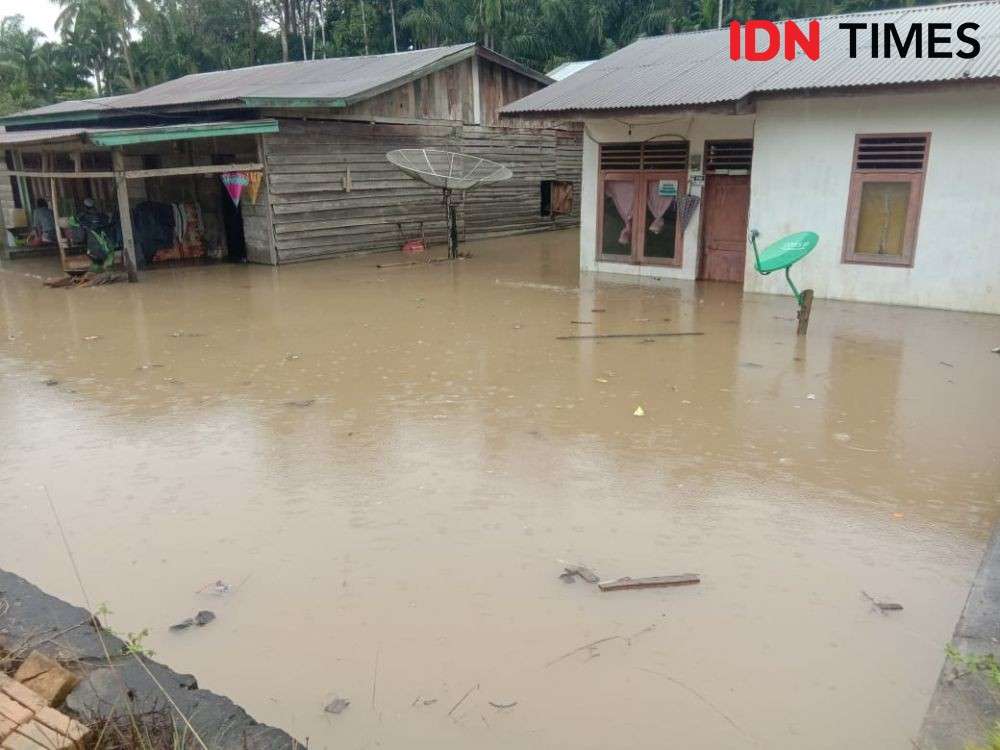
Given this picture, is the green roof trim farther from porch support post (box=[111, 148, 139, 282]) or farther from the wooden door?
the wooden door

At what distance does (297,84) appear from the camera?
1669 cm

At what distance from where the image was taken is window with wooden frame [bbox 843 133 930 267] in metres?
10.1

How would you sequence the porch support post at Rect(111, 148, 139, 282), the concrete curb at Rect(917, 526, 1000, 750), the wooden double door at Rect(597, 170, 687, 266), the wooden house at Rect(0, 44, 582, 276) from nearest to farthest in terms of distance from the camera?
the concrete curb at Rect(917, 526, 1000, 750)
the porch support post at Rect(111, 148, 139, 282)
the wooden double door at Rect(597, 170, 687, 266)
the wooden house at Rect(0, 44, 582, 276)

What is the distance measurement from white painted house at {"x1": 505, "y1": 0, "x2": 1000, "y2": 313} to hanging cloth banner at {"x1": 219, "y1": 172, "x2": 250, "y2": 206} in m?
5.32

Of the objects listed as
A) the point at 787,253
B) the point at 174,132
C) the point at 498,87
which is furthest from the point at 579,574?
the point at 498,87

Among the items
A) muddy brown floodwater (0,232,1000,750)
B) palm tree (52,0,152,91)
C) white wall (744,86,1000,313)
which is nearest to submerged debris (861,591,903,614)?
muddy brown floodwater (0,232,1000,750)

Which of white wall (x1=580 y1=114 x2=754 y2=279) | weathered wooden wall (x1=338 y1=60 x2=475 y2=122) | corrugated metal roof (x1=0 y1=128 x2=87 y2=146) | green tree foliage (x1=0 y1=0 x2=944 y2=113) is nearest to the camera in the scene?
corrugated metal roof (x1=0 y1=128 x2=87 y2=146)

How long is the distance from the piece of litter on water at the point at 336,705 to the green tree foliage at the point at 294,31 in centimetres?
3425

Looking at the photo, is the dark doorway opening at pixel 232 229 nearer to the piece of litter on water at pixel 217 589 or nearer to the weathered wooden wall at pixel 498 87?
the weathered wooden wall at pixel 498 87

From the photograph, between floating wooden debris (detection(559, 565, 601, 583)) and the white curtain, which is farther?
the white curtain

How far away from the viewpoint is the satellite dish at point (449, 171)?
14.5 meters

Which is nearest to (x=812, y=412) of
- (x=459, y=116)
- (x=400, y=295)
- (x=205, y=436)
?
(x=205, y=436)

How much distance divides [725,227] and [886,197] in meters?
2.68

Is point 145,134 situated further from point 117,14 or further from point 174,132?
point 117,14
